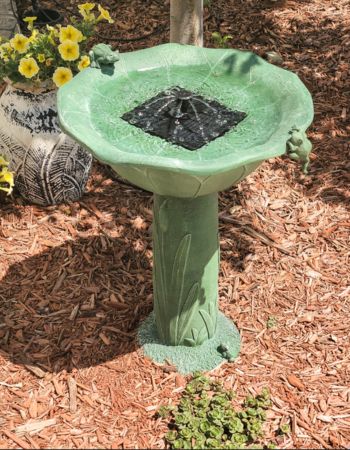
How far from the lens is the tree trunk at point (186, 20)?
4.70 meters

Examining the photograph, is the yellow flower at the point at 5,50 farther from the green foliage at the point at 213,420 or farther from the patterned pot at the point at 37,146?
the green foliage at the point at 213,420

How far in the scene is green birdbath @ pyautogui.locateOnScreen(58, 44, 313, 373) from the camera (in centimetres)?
275

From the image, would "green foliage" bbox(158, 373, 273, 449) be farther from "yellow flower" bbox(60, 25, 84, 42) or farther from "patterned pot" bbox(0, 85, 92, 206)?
"yellow flower" bbox(60, 25, 84, 42)

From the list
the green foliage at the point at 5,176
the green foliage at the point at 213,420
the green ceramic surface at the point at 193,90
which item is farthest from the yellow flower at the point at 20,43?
the green foliage at the point at 213,420

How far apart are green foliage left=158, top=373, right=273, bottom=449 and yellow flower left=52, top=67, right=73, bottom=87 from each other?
6.98 feet

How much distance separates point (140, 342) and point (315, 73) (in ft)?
11.7

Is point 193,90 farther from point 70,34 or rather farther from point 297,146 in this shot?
point 70,34

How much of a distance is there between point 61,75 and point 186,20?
1.15 metres

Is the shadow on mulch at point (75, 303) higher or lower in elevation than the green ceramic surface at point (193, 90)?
lower

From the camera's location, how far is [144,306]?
13.0 feet

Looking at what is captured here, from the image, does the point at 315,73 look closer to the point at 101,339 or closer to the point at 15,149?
the point at 15,149

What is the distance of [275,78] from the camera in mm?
3336

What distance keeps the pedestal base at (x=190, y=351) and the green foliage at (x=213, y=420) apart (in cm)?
18

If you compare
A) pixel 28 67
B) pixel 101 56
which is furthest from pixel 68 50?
pixel 101 56
